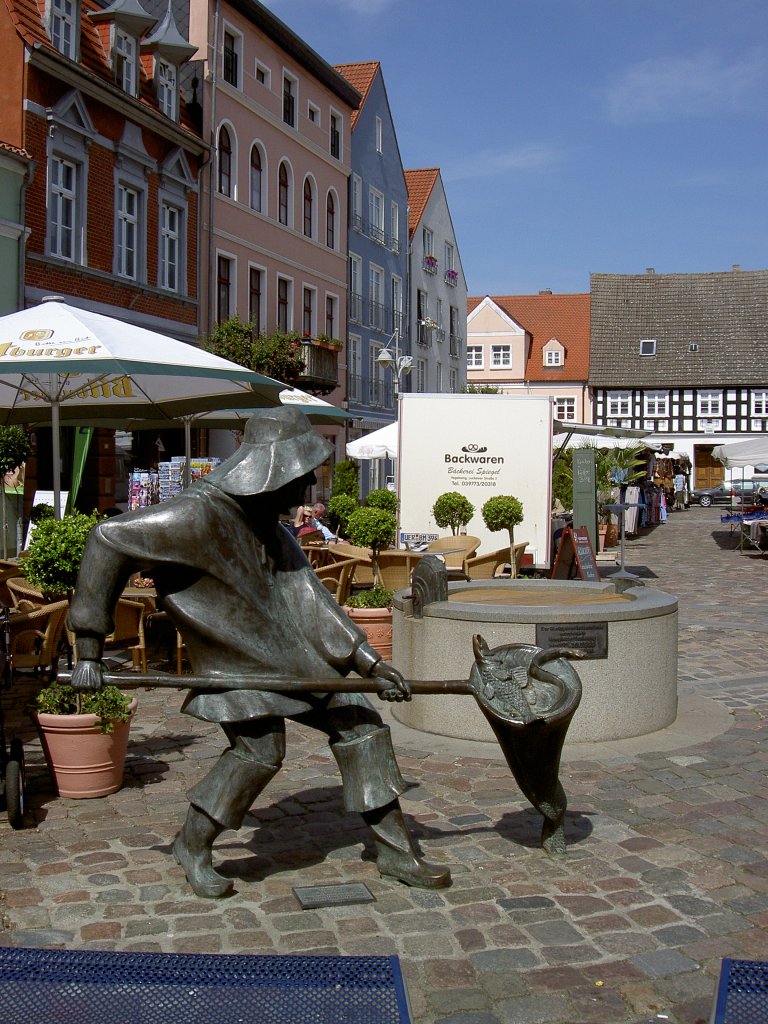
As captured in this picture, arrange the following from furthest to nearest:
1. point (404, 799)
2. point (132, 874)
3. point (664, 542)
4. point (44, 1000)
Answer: point (664, 542)
point (404, 799)
point (132, 874)
point (44, 1000)

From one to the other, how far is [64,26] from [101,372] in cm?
1563

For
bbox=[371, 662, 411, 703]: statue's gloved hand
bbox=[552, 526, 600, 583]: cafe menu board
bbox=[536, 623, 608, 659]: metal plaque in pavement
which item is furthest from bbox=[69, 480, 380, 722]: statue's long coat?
bbox=[552, 526, 600, 583]: cafe menu board

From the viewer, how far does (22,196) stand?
1834 centimetres

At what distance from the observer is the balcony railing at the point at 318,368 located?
97.9 ft

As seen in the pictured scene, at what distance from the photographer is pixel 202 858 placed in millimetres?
4266

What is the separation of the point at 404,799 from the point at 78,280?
1661 cm

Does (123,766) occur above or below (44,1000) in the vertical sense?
below

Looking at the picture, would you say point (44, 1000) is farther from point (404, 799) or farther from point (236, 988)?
point (404, 799)

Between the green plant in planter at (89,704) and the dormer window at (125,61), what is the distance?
1906 centimetres

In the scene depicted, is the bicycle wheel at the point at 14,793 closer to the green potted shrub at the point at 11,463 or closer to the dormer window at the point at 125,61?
the green potted shrub at the point at 11,463

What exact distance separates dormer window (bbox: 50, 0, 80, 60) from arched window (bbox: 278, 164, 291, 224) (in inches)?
385

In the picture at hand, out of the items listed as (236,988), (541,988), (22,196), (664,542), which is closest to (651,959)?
(541,988)

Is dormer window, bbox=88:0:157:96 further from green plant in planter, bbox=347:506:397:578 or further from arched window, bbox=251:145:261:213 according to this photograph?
green plant in planter, bbox=347:506:397:578

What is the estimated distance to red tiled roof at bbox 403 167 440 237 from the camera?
4438 centimetres
